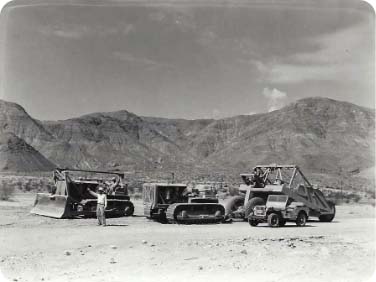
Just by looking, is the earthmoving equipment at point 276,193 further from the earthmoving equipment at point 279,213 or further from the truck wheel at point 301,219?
the truck wheel at point 301,219

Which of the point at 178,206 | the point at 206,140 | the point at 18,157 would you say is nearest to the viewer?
the point at 178,206

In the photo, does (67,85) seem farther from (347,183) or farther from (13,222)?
(347,183)

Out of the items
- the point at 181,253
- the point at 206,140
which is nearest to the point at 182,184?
the point at 181,253

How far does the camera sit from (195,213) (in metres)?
18.5

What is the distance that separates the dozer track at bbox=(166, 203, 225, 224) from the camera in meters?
18.1

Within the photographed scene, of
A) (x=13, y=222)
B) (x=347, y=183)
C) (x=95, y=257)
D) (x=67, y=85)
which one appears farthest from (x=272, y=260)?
(x=347, y=183)

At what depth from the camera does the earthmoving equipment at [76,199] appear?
1942 cm

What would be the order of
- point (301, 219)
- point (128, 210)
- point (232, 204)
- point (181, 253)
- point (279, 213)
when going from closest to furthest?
point (181, 253) < point (279, 213) < point (301, 219) < point (232, 204) < point (128, 210)

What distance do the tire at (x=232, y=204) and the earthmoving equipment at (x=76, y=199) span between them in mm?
3974

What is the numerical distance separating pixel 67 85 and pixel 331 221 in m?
16.6

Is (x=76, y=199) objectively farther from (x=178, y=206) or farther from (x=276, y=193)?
(x=276, y=193)

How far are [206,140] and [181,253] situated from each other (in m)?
100

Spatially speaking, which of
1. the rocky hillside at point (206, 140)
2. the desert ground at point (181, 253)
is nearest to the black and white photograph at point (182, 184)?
the desert ground at point (181, 253)

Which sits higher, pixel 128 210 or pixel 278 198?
pixel 278 198
